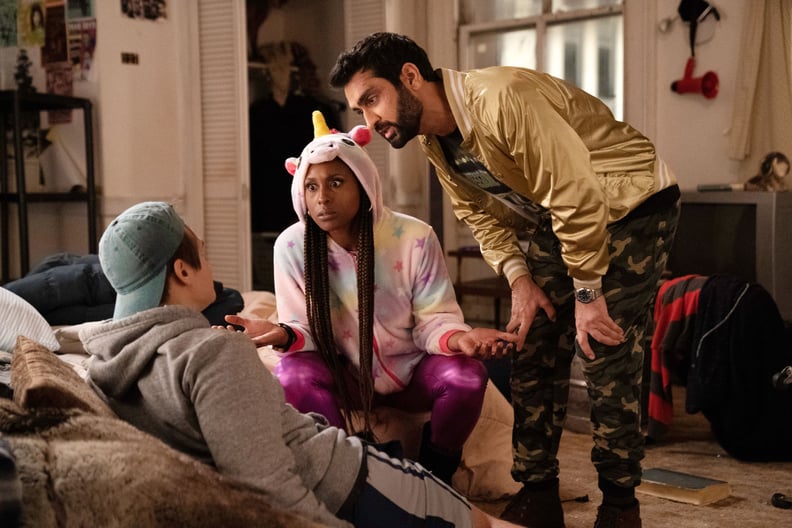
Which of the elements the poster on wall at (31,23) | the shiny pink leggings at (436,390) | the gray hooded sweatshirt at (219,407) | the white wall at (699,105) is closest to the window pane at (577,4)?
the white wall at (699,105)

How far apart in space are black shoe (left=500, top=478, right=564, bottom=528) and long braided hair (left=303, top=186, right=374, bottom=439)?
0.39 metres

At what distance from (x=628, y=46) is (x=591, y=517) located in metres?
3.11

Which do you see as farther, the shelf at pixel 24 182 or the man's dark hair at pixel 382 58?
the shelf at pixel 24 182

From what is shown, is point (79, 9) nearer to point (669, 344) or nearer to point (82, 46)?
point (82, 46)

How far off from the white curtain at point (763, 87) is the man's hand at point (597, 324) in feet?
9.37

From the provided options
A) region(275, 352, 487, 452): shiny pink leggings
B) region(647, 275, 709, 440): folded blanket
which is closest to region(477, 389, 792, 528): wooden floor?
region(647, 275, 709, 440): folded blanket

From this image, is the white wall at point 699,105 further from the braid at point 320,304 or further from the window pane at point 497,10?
the braid at point 320,304

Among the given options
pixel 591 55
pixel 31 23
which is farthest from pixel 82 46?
pixel 591 55

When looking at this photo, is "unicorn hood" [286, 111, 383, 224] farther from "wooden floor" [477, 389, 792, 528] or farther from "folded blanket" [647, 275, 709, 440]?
"folded blanket" [647, 275, 709, 440]

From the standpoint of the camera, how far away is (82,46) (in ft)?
16.4

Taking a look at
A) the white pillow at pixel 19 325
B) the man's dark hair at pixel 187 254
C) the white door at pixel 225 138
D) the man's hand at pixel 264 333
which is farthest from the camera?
the white door at pixel 225 138

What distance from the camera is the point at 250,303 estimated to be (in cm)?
349

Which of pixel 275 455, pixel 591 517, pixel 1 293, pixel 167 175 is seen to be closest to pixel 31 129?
pixel 167 175

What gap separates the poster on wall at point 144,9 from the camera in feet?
16.5
